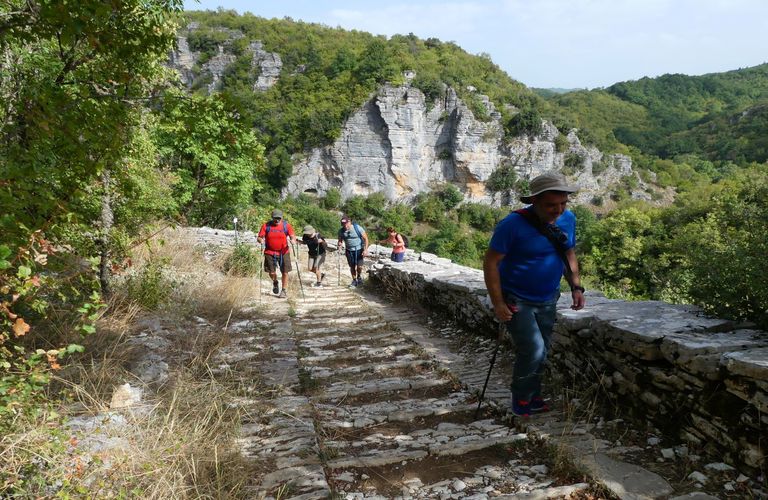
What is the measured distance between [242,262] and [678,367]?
29.3 feet

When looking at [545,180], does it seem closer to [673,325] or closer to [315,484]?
[673,325]

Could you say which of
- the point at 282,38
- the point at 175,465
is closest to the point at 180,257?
the point at 175,465

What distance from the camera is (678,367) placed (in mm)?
2615

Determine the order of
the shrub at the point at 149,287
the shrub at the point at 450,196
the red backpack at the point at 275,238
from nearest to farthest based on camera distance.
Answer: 1. the shrub at the point at 149,287
2. the red backpack at the point at 275,238
3. the shrub at the point at 450,196

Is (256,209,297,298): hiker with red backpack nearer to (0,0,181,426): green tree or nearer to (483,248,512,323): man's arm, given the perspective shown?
(0,0,181,426): green tree

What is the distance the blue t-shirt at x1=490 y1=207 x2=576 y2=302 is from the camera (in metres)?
2.93

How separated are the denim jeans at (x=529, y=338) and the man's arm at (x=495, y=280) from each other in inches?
3.9

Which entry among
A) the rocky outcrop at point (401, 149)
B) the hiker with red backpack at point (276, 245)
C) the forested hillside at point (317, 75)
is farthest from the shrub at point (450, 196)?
the hiker with red backpack at point (276, 245)

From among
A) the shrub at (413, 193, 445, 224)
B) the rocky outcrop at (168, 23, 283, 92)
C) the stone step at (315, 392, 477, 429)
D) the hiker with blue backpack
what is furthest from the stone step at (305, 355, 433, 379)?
the rocky outcrop at (168, 23, 283, 92)

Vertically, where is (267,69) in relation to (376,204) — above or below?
above

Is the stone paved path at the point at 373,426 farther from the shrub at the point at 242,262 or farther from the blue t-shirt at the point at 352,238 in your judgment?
the blue t-shirt at the point at 352,238

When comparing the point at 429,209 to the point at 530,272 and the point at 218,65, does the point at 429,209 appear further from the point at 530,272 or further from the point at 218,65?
the point at 530,272

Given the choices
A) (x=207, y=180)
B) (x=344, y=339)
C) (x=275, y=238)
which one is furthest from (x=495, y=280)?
(x=207, y=180)

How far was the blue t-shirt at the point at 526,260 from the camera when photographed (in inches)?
115
